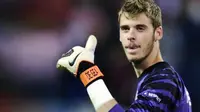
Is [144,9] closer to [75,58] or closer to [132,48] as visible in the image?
[132,48]

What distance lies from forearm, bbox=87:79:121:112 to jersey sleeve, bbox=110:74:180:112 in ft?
0.71

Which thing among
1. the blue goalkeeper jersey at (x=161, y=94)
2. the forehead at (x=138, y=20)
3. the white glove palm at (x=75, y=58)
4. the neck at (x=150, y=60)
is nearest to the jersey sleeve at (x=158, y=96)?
the blue goalkeeper jersey at (x=161, y=94)

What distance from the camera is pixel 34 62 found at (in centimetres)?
608

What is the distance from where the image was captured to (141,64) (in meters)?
2.79

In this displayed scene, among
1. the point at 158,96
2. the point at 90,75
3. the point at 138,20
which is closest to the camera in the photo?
the point at 158,96

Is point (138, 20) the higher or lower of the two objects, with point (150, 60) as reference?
higher

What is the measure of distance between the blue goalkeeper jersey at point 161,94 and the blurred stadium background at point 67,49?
3.15 m

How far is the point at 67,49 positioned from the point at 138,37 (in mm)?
3269

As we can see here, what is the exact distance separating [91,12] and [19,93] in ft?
4.08

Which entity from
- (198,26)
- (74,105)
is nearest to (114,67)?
(74,105)

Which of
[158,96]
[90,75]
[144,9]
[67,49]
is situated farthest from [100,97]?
[67,49]

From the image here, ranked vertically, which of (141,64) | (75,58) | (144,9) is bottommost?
(141,64)

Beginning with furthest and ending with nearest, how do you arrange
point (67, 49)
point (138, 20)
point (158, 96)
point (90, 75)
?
point (67, 49) → point (90, 75) → point (138, 20) → point (158, 96)

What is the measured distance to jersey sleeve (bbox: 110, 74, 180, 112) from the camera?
2477mm
